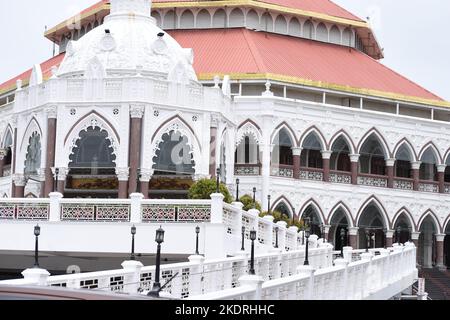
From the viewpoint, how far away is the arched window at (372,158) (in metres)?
51.6

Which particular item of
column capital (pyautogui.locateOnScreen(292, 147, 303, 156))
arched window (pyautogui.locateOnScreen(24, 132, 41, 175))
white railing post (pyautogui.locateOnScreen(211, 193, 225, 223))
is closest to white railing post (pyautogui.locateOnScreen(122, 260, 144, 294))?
white railing post (pyautogui.locateOnScreen(211, 193, 225, 223))

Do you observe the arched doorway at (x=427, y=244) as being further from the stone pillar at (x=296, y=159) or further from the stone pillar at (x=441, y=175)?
the stone pillar at (x=296, y=159)

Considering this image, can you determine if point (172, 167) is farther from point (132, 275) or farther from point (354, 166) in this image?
point (132, 275)

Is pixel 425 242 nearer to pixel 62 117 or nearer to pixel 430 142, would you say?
pixel 430 142

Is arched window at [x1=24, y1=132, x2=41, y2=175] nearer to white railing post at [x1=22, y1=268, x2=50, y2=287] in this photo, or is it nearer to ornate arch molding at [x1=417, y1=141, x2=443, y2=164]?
ornate arch molding at [x1=417, y1=141, x2=443, y2=164]

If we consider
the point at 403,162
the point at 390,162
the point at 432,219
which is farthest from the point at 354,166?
the point at 432,219

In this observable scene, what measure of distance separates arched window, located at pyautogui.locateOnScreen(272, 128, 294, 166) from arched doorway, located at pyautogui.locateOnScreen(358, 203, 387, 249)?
492 cm

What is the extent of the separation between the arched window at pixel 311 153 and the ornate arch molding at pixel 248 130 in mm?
2753

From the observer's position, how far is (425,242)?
54.3m

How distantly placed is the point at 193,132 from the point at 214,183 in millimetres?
5118

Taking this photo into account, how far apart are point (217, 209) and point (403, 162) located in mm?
29691

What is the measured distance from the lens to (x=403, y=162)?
2114 inches

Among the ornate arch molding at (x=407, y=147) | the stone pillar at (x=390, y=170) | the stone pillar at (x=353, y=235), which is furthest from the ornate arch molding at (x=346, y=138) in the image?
the stone pillar at (x=353, y=235)
